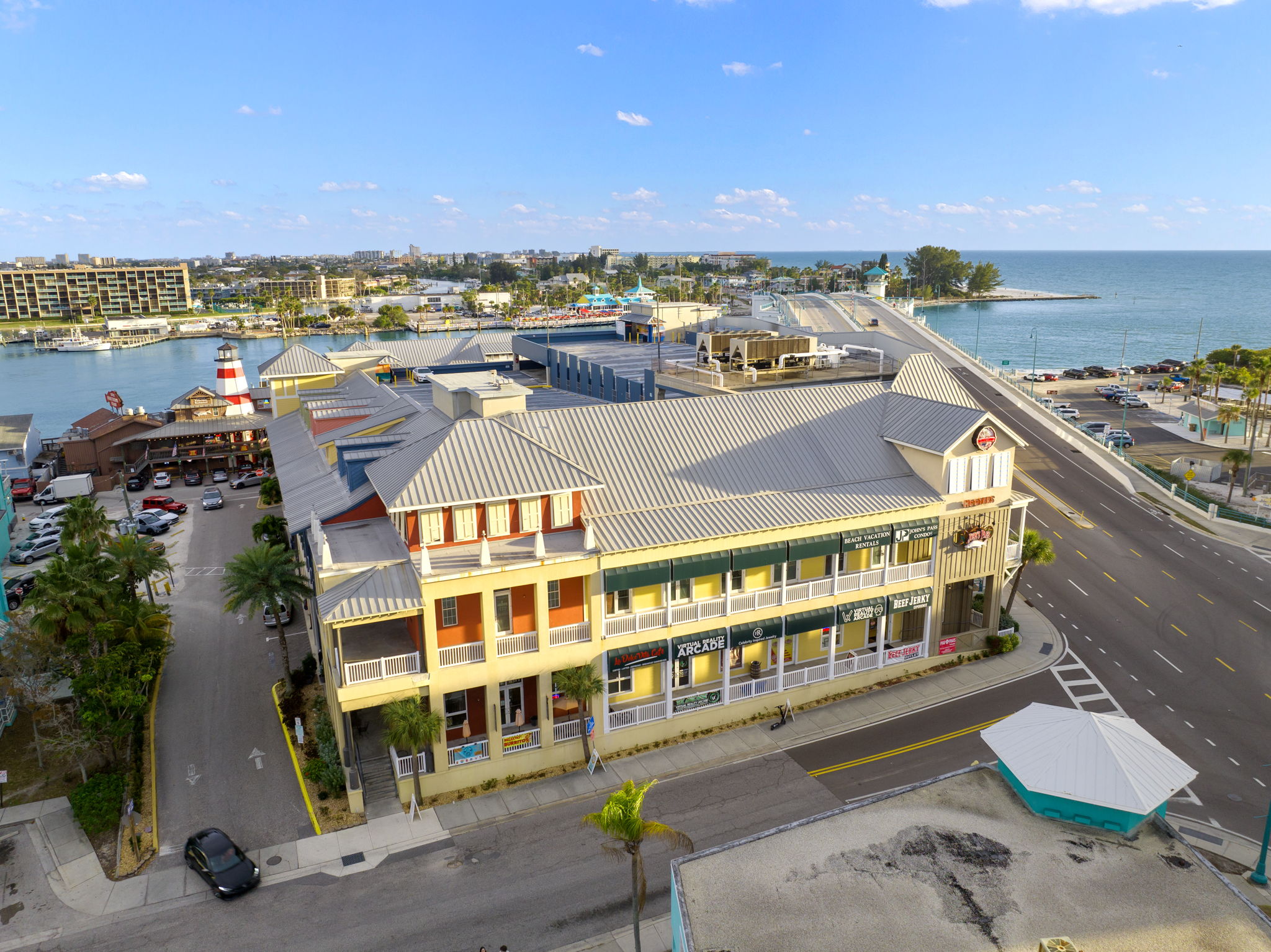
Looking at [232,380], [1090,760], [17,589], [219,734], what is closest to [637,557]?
[1090,760]

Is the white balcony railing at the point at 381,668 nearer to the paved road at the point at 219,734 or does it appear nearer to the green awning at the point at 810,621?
the paved road at the point at 219,734

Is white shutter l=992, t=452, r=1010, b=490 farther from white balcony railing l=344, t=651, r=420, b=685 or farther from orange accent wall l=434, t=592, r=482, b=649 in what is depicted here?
white balcony railing l=344, t=651, r=420, b=685

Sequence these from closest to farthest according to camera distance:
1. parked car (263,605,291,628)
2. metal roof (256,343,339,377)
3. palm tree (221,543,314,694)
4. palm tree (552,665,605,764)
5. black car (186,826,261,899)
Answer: black car (186,826,261,899), palm tree (552,665,605,764), palm tree (221,543,314,694), parked car (263,605,291,628), metal roof (256,343,339,377)

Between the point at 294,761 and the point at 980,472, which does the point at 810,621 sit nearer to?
the point at 980,472

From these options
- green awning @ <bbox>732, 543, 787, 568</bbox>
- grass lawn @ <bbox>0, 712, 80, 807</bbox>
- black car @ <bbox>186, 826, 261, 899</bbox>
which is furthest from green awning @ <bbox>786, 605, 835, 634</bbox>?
grass lawn @ <bbox>0, 712, 80, 807</bbox>

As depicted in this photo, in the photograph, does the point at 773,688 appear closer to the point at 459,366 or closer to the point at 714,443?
the point at 714,443

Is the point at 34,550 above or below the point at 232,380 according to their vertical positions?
below
